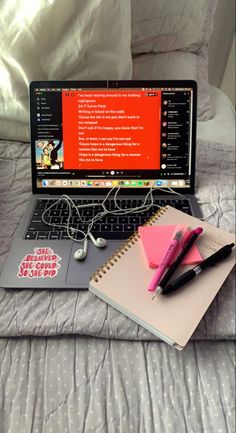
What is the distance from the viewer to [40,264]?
66 centimetres

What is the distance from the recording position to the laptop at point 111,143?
0.81 meters

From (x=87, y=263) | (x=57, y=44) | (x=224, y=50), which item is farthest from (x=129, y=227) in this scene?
(x=224, y=50)

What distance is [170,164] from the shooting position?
2.75ft

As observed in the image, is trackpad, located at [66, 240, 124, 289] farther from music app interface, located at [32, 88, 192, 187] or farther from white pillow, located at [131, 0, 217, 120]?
white pillow, located at [131, 0, 217, 120]

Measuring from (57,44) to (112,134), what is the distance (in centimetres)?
25

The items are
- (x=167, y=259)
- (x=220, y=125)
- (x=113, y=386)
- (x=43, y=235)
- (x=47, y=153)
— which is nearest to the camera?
(x=113, y=386)

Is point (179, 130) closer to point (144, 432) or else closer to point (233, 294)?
point (233, 294)

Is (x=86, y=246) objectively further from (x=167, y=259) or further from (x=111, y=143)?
(x=111, y=143)

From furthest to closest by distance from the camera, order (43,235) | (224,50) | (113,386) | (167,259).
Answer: (224,50)
(43,235)
(167,259)
(113,386)

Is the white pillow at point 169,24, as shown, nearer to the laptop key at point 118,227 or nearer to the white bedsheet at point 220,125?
the white bedsheet at point 220,125

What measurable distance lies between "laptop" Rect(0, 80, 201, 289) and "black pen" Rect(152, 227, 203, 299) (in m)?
0.11

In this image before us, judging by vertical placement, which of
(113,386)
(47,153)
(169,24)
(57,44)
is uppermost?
(169,24)

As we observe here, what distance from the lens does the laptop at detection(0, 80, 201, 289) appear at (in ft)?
2.66

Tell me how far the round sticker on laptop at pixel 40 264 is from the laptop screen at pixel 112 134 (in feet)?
0.64
